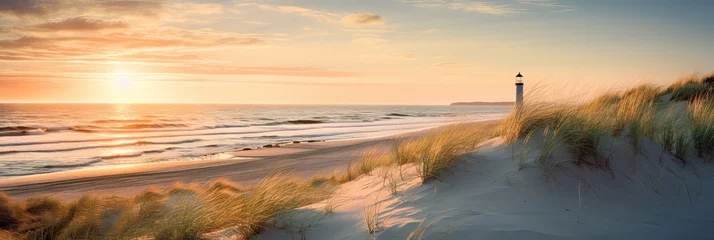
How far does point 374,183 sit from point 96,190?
344 inches

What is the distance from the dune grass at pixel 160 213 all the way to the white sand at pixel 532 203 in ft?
1.12

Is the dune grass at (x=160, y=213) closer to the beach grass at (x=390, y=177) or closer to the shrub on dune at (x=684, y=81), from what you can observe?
the beach grass at (x=390, y=177)

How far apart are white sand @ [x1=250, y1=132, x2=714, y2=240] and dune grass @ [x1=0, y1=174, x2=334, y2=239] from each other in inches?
13.4

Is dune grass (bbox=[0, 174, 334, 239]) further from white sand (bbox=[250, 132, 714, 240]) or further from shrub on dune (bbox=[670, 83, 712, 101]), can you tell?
shrub on dune (bbox=[670, 83, 712, 101])

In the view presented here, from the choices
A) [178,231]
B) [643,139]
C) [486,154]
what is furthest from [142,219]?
[643,139]

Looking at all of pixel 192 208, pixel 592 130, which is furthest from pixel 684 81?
pixel 192 208

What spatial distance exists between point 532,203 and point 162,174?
39.5 ft

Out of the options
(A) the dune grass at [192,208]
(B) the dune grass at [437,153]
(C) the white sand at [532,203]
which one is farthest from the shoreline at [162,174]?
(C) the white sand at [532,203]

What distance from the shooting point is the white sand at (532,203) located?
155 inches

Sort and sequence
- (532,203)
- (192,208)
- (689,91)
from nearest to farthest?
(532,203) → (192,208) → (689,91)

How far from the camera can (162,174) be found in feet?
45.4

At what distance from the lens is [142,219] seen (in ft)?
21.7

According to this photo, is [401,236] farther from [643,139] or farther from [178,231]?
[643,139]

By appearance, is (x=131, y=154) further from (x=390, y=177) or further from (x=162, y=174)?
(x=390, y=177)
